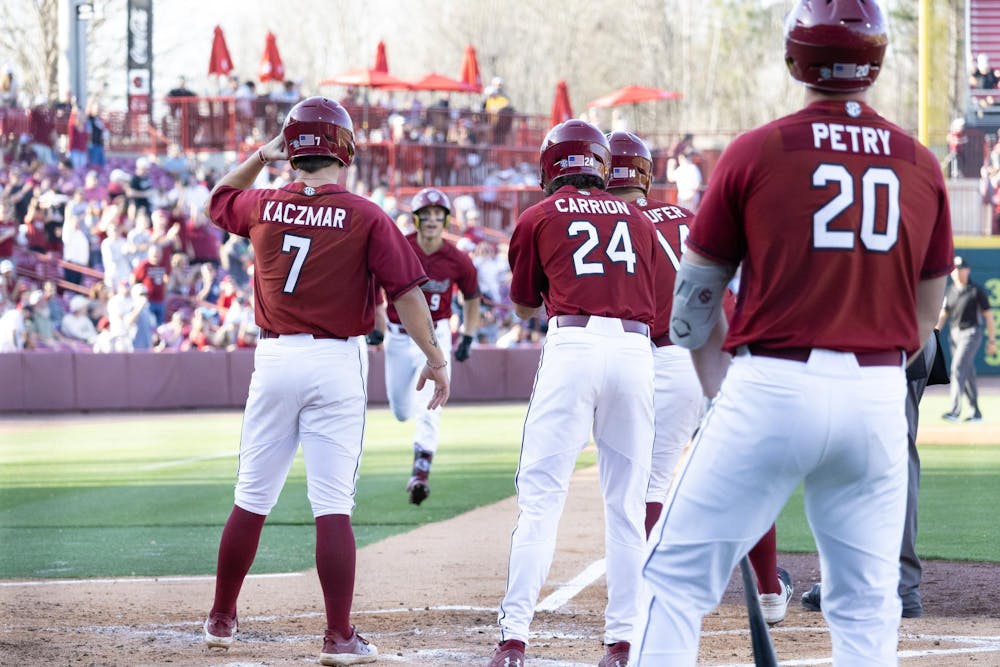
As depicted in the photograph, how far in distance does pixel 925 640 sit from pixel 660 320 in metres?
1.81

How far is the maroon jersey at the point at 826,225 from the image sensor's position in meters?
3.46

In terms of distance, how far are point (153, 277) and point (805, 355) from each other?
19127 mm

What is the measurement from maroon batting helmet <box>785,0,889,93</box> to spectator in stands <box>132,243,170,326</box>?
743 inches

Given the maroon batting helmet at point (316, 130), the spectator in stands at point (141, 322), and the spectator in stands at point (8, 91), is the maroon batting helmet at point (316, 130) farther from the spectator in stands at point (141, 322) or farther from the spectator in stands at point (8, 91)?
the spectator in stands at point (8, 91)

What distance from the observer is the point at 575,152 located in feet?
18.3

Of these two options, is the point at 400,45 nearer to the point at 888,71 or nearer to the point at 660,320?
the point at 888,71

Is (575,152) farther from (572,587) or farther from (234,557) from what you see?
(572,587)

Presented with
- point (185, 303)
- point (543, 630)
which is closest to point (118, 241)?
point (185, 303)

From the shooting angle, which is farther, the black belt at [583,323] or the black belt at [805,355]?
the black belt at [583,323]

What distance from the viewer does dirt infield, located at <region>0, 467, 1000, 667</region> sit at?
5.66 meters

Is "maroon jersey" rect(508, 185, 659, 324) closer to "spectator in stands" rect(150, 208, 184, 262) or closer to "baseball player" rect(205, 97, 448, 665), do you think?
"baseball player" rect(205, 97, 448, 665)

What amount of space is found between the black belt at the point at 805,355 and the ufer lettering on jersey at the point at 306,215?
2.50 metres

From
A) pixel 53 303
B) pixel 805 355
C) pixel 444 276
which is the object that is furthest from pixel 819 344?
pixel 53 303

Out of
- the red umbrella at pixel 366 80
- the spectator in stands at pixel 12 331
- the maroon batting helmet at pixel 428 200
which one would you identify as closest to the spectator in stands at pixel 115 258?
the spectator in stands at pixel 12 331
